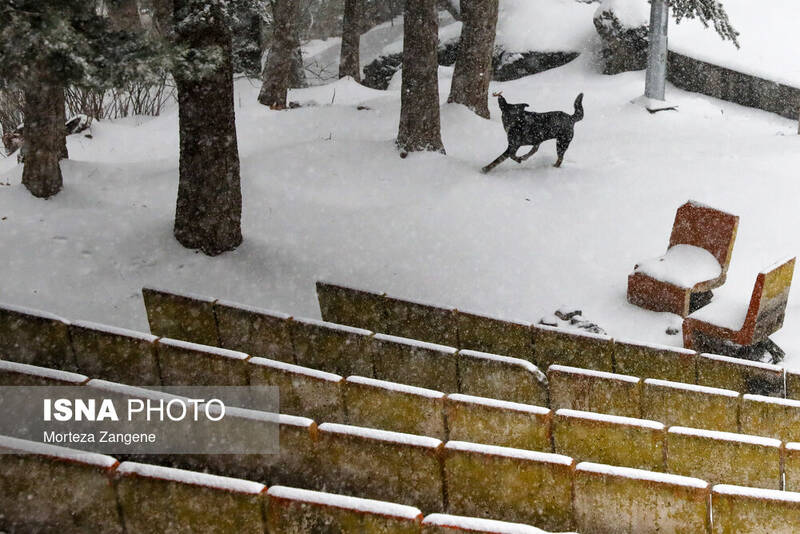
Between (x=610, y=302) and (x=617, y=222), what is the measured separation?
202 centimetres

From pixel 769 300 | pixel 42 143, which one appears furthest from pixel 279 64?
pixel 769 300

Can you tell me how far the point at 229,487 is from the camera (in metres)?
4.06

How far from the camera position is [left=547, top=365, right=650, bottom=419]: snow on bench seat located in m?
6.00

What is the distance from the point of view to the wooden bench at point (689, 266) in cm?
924

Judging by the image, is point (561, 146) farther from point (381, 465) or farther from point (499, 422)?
point (381, 465)

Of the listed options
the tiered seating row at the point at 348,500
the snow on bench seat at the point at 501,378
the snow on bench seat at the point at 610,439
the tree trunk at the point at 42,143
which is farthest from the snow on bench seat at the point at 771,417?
the tree trunk at the point at 42,143

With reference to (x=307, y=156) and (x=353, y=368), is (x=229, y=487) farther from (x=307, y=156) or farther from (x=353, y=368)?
(x=307, y=156)

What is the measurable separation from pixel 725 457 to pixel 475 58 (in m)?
11.1

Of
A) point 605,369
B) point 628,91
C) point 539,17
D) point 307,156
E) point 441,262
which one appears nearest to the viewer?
point 605,369

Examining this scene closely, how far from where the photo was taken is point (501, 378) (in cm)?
616

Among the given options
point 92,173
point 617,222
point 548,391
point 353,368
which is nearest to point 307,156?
point 92,173

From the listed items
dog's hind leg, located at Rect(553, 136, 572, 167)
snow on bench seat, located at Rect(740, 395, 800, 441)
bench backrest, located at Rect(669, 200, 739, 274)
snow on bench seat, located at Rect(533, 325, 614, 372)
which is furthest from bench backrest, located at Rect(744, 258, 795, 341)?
dog's hind leg, located at Rect(553, 136, 572, 167)

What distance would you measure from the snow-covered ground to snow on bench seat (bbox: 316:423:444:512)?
14.0 ft

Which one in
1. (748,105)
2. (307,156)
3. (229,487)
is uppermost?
(229,487)
